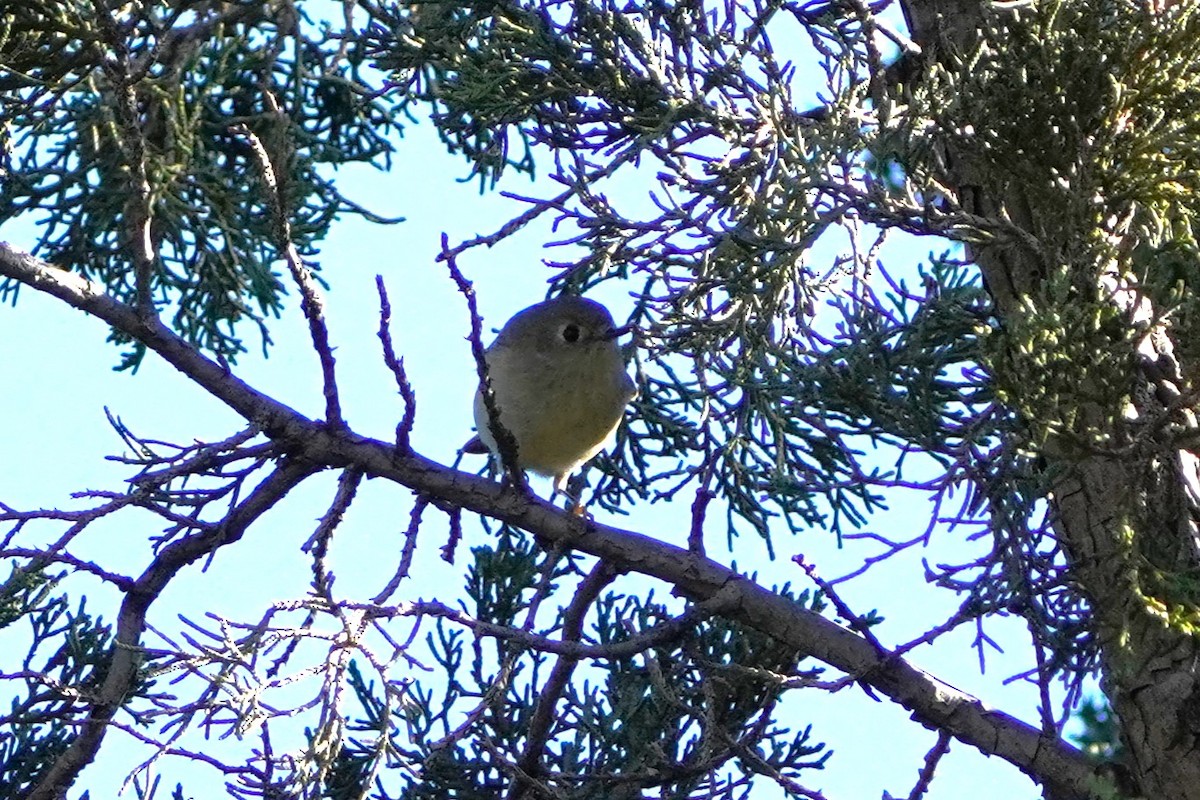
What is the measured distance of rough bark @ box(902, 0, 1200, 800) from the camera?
3.20 metres

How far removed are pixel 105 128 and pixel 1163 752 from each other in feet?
13.0

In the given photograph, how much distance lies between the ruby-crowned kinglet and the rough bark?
218cm

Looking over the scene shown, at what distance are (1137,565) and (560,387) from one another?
290 centimetres

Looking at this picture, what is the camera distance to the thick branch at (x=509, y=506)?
3.71 metres

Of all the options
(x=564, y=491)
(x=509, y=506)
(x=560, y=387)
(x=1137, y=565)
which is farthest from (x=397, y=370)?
(x=564, y=491)

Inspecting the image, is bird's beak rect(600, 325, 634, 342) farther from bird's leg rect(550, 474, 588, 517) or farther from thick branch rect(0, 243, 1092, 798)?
thick branch rect(0, 243, 1092, 798)

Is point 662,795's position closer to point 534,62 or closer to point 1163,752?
point 1163,752

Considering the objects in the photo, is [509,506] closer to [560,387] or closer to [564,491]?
[560,387]

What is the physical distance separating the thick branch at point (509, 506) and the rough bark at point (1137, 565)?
463 mm

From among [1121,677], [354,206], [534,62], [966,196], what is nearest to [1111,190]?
[966,196]

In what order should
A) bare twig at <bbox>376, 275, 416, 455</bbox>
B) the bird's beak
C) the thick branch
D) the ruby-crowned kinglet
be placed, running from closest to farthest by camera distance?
1. bare twig at <bbox>376, 275, 416, 455</bbox>
2. the thick branch
3. the bird's beak
4. the ruby-crowned kinglet

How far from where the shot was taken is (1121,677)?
3303 millimetres

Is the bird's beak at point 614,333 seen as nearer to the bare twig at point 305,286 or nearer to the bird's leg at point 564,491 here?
the bird's leg at point 564,491

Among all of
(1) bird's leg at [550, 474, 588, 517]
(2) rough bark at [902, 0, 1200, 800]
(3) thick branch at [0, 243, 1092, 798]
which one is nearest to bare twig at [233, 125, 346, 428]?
(3) thick branch at [0, 243, 1092, 798]
